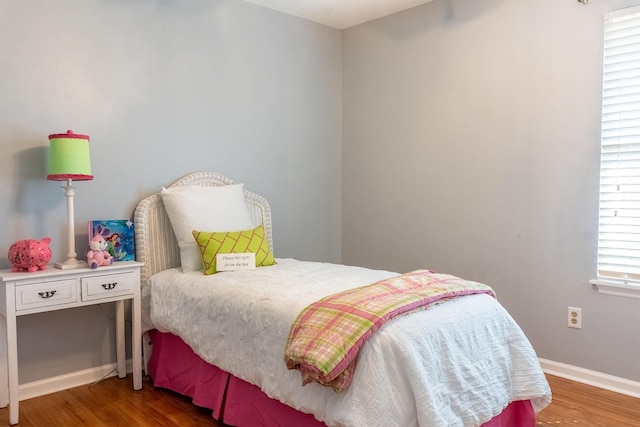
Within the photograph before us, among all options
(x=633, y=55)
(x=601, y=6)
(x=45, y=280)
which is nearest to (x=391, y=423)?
(x=45, y=280)

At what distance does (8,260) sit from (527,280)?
2.95 metres

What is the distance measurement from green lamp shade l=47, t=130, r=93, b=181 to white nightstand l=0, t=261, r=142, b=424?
482 mm

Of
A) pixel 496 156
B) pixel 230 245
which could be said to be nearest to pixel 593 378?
pixel 496 156

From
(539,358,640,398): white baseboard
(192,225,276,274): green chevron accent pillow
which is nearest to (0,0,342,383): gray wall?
(192,225,276,274): green chevron accent pillow

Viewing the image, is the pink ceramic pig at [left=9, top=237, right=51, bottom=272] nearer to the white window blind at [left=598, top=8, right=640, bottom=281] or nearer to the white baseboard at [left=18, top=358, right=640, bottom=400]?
the white baseboard at [left=18, top=358, right=640, bottom=400]

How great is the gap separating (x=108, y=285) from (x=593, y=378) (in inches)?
107

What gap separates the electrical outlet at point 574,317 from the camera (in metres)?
2.87

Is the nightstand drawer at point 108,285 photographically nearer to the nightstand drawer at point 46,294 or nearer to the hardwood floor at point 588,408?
the nightstand drawer at point 46,294

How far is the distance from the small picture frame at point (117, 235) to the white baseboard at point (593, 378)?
2569 mm

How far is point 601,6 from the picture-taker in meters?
2.72

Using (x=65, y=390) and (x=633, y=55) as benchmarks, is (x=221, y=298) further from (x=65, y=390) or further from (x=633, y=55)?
(x=633, y=55)

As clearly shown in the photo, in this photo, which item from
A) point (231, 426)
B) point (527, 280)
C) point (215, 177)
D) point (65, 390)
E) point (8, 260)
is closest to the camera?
point (231, 426)

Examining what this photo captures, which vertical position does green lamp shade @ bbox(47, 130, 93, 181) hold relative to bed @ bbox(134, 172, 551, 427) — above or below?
above

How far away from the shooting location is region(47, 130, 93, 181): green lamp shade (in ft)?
8.12
